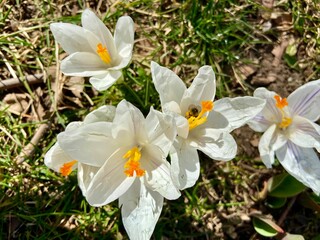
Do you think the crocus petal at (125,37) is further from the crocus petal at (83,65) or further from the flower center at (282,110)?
the flower center at (282,110)

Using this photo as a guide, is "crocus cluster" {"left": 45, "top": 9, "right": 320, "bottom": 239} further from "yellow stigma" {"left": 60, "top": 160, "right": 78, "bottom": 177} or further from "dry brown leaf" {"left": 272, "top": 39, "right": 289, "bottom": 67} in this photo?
"dry brown leaf" {"left": 272, "top": 39, "right": 289, "bottom": 67}

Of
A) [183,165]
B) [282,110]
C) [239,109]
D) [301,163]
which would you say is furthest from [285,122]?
[183,165]

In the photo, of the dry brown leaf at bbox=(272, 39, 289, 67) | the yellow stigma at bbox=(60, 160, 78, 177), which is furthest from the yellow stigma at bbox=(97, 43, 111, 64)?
the dry brown leaf at bbox=(272, 39, 289, 67)

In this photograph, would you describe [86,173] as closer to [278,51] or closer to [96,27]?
[96,27]

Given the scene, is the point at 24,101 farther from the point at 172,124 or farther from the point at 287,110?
the point at 287,110

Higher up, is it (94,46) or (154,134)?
(94,46)

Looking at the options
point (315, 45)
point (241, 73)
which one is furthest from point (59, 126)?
point (315, 45)
